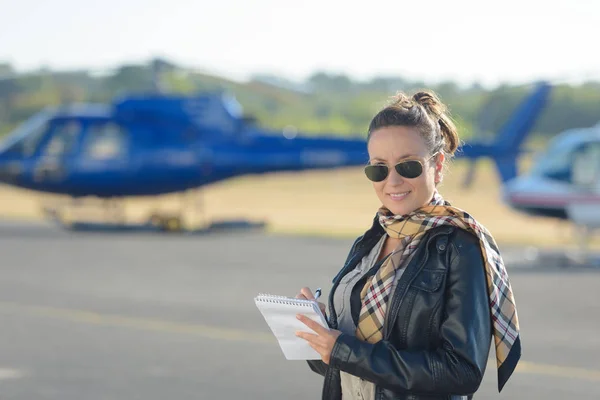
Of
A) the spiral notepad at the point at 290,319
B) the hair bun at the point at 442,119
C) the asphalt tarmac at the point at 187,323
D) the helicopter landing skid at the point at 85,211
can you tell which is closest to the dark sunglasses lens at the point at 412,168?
the hair bun at the point at 442,119

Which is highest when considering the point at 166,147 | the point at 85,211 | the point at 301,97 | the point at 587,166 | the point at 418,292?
the point at 301,97

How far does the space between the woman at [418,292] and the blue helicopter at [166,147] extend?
21.6 metres

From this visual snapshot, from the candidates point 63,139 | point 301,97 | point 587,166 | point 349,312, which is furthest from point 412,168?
point 301,97

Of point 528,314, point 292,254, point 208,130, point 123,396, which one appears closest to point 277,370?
point 123,396

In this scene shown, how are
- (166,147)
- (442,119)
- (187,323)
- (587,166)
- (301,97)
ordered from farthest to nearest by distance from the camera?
(301,97) < (166,147) < (587,166) < (187,323) < (442,119)

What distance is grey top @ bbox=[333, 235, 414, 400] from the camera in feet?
9.71

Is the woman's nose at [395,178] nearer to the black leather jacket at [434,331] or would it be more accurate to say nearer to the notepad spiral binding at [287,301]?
the black leather jacket at [434,331]

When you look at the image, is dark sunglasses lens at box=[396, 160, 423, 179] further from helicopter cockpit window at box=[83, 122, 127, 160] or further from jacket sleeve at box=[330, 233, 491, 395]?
helicopter cockpit window at box=[83, 122, 127, 160]

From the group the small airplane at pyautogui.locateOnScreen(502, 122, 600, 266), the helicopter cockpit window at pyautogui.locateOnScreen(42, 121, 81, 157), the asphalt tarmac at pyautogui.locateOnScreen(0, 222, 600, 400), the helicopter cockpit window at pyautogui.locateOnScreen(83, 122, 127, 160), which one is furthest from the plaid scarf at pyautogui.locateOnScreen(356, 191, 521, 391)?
the helicopter cockpit window at pyautogui.locateOnScreen(42, 121, 81, 157)

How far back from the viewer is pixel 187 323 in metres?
11.5

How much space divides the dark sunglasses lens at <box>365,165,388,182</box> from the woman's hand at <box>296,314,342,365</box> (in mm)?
447

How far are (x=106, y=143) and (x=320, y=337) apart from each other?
2343 cm

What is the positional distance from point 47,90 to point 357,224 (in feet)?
145

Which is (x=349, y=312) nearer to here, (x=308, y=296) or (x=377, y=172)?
(x=308, y=296)
